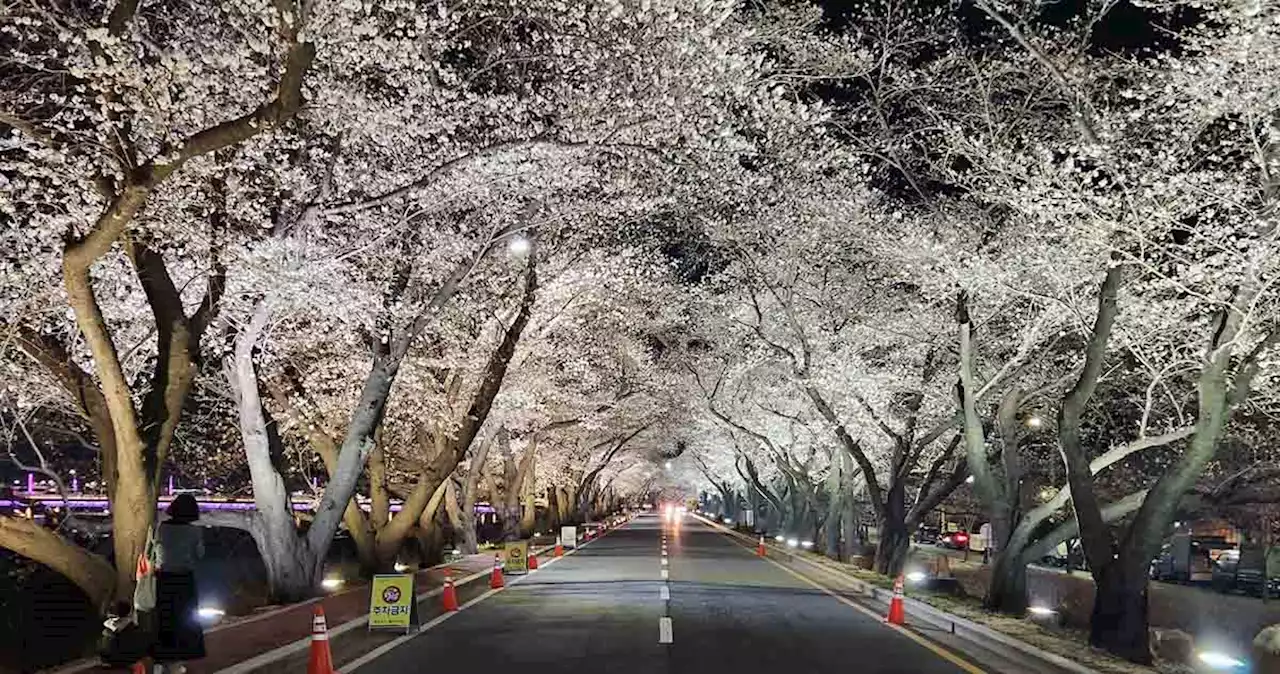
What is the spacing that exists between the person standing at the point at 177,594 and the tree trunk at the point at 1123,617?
422 inches

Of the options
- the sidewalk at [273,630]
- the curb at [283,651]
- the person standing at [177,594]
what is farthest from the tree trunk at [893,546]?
the person standing at [177,594]

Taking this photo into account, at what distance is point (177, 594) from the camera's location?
982 centimetres

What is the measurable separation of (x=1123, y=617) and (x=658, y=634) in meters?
5.87

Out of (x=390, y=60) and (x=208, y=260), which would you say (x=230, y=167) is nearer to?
(x=208, y=260)

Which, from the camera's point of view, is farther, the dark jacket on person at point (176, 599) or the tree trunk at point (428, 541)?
the tree trunk at point (428, 541)

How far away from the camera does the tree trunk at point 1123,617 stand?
1449 centimetres

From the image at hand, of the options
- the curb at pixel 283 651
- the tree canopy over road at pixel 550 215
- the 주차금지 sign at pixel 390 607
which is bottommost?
the curb at pixel 283 651

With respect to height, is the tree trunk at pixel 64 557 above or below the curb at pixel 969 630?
above

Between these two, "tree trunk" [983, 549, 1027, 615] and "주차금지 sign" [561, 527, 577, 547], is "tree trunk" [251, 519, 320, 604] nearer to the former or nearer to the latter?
"tree trunk" [983, 549, 1027, 615]

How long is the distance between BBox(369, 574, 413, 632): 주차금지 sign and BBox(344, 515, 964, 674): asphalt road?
0.38 meters

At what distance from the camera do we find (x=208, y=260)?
14.5 meters

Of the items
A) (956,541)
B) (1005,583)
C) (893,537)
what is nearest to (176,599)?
(1005,583)

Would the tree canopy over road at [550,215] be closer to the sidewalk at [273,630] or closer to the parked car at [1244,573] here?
the sidewalk at [273,630]

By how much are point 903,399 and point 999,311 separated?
940 centimetres
